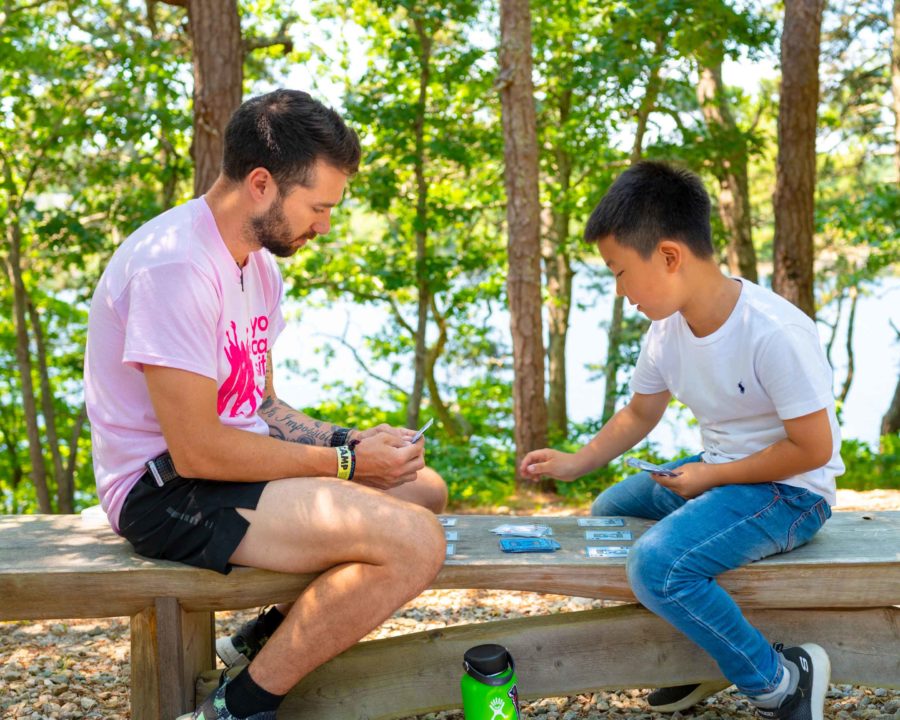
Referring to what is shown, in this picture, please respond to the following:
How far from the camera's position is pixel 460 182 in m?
11.8

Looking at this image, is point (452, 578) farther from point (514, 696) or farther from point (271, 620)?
point (271, 620)

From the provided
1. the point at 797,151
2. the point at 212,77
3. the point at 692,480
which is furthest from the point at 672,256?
the point at 797,151

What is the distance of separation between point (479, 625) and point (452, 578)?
0.30m

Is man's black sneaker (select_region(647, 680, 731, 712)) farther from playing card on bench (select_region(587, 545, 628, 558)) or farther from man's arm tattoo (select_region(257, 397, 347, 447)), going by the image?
man's arm tattoo (select_region(257, 397, 347, 447))

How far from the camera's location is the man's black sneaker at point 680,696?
279cm

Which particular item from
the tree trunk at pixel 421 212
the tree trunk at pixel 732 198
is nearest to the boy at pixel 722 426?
the tree trunk at pixel 421 212

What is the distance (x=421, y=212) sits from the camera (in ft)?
31.7

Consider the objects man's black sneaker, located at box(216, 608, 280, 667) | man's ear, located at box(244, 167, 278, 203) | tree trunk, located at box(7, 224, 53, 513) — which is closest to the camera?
man's ear, located at box(244, 167, 278, 203)

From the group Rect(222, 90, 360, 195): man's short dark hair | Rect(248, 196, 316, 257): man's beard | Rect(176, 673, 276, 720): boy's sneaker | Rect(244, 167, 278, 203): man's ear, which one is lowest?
Rect(176, 673, 276, 720): boy's sneaker

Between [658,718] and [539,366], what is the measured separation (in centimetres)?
403

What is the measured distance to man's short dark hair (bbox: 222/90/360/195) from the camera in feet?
7.71

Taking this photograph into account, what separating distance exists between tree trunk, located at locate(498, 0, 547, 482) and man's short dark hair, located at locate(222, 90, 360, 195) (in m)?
4.26

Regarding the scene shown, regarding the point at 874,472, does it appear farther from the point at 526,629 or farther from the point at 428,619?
the point at 526,629

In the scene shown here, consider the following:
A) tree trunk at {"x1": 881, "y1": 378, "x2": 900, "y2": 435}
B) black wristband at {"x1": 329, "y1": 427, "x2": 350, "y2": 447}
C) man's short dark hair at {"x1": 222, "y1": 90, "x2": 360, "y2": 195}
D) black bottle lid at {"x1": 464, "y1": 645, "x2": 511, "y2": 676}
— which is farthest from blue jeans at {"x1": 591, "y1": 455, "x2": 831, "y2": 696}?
tree trunk at {"x1": 881, "y1": 378, "x2": 900, "y2": 435}
